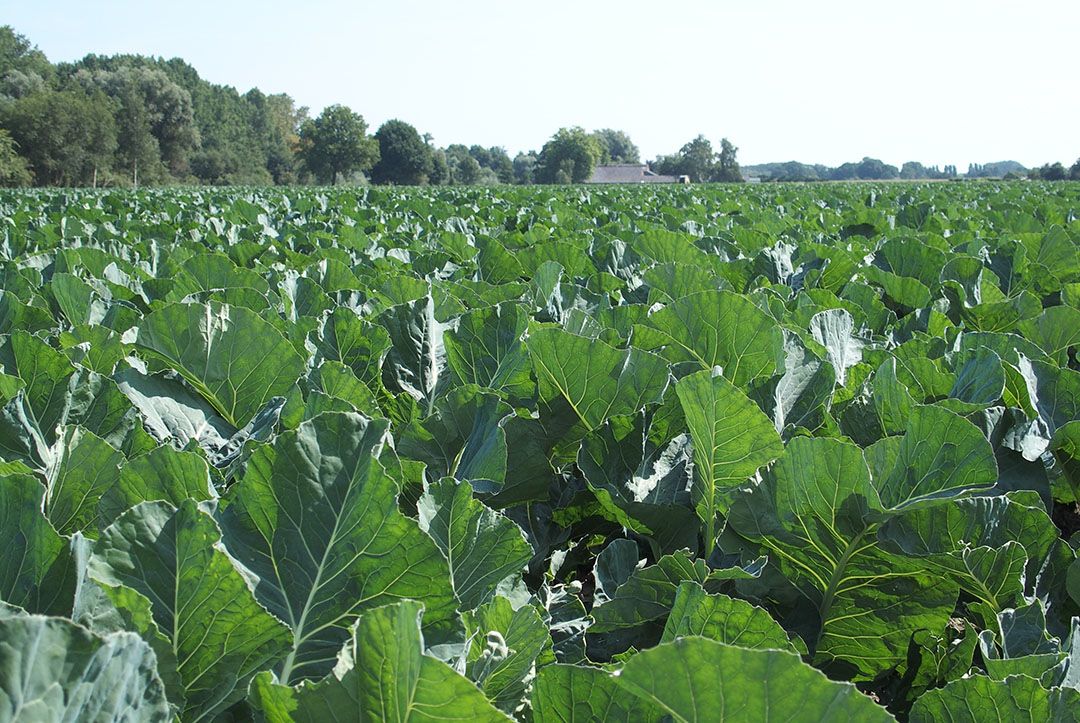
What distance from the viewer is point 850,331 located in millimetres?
1899

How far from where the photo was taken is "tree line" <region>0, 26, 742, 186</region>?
54938 mm

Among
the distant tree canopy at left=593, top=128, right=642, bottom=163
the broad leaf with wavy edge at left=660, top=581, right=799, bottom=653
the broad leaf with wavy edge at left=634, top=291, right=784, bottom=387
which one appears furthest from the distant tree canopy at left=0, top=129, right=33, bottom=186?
the distant tree canopy at left=593, top=128, right=642, bottom=163

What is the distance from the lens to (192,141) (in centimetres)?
7744

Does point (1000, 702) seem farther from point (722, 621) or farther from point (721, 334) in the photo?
point (721, 334)

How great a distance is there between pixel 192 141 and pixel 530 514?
85.0 m

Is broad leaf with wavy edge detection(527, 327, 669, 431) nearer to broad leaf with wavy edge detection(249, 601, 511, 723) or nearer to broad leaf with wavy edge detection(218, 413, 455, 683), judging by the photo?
broad leaf with wavy edge detection(218, 413, 455, 683)

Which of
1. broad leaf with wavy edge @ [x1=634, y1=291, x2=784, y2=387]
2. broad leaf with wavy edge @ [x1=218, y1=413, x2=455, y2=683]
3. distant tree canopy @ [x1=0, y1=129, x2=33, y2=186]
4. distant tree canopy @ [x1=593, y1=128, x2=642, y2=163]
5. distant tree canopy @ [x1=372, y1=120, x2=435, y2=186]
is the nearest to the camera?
broad leaf with wavy edge @ [x1=218, y1=413, x2=455, y2=683]

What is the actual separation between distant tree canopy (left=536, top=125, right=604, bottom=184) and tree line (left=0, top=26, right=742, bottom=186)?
16 centimetres

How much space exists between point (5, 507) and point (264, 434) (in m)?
0.52

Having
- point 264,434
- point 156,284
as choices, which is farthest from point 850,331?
point 156,284

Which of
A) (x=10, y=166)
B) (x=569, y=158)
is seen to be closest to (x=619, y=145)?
(x=569, y=158)

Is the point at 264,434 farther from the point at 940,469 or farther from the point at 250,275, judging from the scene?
the point at 250,275

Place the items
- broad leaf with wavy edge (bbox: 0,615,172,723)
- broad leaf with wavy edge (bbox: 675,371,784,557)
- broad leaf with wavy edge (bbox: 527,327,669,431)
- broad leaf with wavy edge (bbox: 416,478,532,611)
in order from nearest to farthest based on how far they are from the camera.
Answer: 1. broad leaf with wavy edge (bbox: 0,615,172,723)
2. broad leaf with wavy edge (bbox: 416,478,532,611)
3. broad leaf with wavy edge (bbox: 675,371,784,557)
4. broad leaf with wavy edge (bbox: 527,327,669,431)

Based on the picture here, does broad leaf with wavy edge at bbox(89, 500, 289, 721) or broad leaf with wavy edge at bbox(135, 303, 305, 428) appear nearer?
broad leaf with wavy edge at bbox(89, 500, 289, 721)
